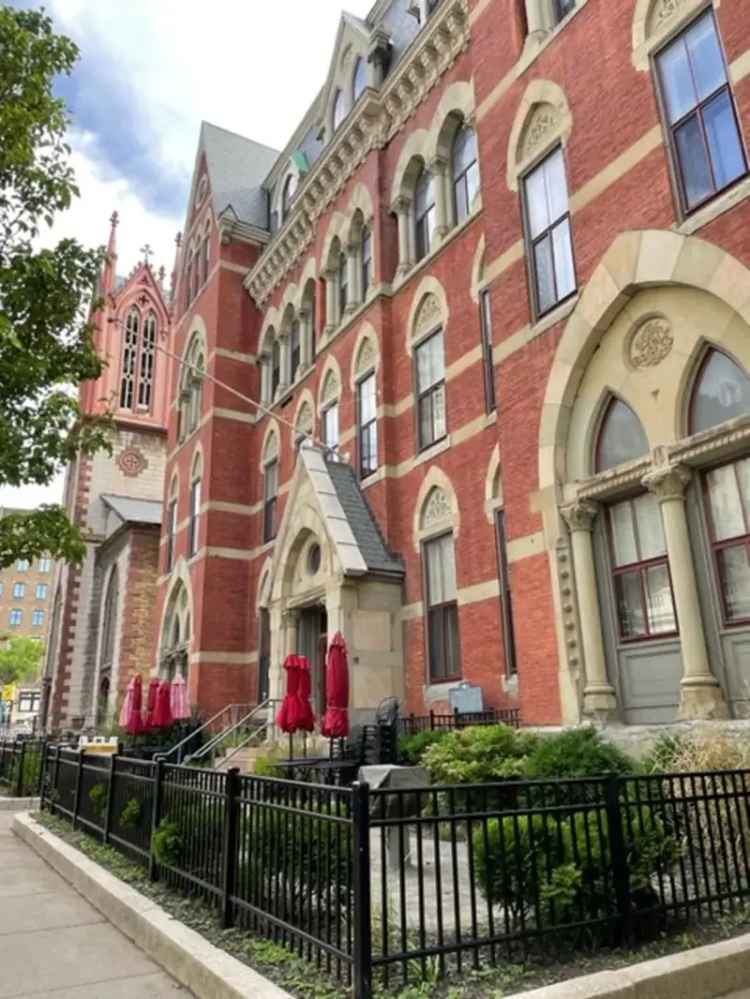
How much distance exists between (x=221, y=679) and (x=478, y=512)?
465 inches

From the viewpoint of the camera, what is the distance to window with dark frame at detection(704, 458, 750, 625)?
8445 millimetres

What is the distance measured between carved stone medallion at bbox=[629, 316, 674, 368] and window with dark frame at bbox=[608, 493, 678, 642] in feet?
5.56

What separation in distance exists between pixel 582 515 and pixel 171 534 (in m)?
21.0

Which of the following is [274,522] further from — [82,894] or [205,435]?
[82,894]

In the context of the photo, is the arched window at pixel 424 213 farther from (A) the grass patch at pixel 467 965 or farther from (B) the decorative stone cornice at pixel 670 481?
(A) the grass patch at pixel 467 965

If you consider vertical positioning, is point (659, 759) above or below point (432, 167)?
below

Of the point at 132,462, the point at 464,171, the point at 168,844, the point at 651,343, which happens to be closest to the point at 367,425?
the point at 464,171

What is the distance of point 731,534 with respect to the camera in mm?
8633

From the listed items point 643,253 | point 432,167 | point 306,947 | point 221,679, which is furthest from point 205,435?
point 306,947

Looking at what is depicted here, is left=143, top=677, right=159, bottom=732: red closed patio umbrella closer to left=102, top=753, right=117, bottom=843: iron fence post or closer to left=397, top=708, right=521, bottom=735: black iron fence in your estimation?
left=397, top=708, right=521, bottom=735: black iron fence

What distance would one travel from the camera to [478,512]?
567 inches

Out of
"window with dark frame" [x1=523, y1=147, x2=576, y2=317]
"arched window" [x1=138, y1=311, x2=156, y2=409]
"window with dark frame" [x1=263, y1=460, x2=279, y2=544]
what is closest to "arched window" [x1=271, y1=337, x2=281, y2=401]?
"window with dark frame" [x1=263, y1=460, x2=279, y2=544]

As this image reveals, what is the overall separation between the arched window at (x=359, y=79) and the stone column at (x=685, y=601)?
54.3ft

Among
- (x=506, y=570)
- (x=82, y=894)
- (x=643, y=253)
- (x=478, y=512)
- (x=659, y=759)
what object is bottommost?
(x=82, y=894)
